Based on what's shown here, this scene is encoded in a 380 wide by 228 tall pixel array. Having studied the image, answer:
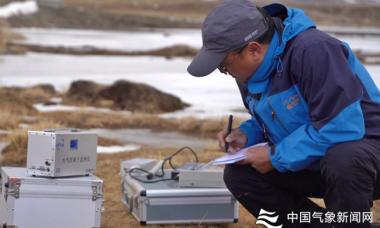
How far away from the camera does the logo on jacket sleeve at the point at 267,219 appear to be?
15.4 ft

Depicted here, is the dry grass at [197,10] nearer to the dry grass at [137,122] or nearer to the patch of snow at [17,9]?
the patch of snow at [17,9]

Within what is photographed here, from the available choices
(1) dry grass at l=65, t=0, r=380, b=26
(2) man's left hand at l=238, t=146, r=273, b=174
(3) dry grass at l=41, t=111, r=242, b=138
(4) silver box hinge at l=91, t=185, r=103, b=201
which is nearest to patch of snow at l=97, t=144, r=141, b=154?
(3) dry grass at l=41, t=111, r=242, b=138

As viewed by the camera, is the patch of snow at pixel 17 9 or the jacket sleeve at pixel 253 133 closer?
the jacket sleeve at pixel 253 133

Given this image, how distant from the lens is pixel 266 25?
162 inches

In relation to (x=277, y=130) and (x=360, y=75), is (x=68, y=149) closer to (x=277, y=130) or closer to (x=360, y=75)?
(x=277, y=130)

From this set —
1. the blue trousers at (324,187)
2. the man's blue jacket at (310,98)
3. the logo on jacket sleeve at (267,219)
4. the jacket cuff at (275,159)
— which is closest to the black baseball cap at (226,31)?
the man's blue jacket at (310,98)

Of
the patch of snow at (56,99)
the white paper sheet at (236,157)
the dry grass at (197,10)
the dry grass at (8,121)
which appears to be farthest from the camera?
the dry grass at (197,10)

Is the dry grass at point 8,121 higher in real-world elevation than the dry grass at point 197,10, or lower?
higher

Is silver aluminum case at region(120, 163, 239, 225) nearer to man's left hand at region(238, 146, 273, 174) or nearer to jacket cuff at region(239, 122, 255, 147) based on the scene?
jacket cuff at region(239, 122, 255, 147)

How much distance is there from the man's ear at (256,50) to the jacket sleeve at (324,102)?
0.16 metres

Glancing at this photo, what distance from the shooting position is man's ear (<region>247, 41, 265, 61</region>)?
4078mm

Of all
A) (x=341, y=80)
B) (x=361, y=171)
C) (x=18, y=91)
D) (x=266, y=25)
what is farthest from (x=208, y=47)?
(x=18, y=91)

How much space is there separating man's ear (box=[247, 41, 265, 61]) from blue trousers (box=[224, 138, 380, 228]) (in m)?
0.57

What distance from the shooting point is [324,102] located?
12.8 feet
